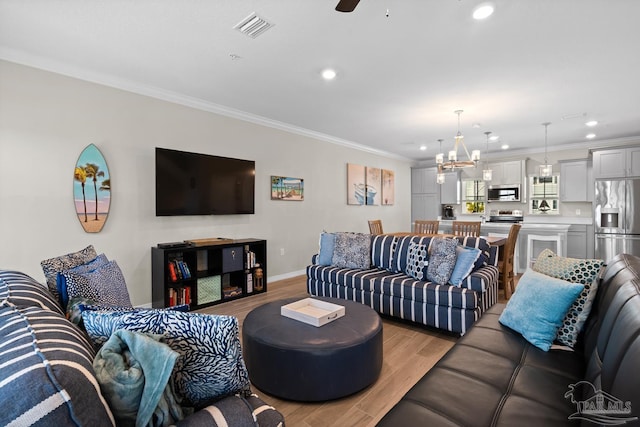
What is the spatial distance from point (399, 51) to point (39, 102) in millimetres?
3502

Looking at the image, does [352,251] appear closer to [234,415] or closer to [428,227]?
→ [428,227]

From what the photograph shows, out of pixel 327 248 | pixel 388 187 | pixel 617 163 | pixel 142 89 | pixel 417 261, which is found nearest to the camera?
pixel 417 261

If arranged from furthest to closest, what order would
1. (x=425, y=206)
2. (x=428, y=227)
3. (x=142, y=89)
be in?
(x=425, y=206) < (x=428, y=227) < (x=142, y=89)

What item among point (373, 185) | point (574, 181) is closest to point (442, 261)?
point (373, 185)

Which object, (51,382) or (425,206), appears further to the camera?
(425,206)

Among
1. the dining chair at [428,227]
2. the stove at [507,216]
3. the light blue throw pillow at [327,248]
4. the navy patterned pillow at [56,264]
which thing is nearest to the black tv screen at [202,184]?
the light blue throw pillow at [327,248]

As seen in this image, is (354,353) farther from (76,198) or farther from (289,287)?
(76,198)

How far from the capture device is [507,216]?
7254mm

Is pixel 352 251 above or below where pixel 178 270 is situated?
above

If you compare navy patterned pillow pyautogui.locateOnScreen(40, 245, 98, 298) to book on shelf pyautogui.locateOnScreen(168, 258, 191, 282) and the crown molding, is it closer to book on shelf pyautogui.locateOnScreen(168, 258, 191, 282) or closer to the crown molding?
book on shelf pyautogui.locateOnScreen(168, 258, 191, 282)

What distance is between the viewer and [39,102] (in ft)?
9.78

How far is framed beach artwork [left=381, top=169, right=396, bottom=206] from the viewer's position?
766cm

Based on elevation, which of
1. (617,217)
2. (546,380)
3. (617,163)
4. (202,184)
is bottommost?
(546,380)

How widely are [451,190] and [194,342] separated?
813cm
